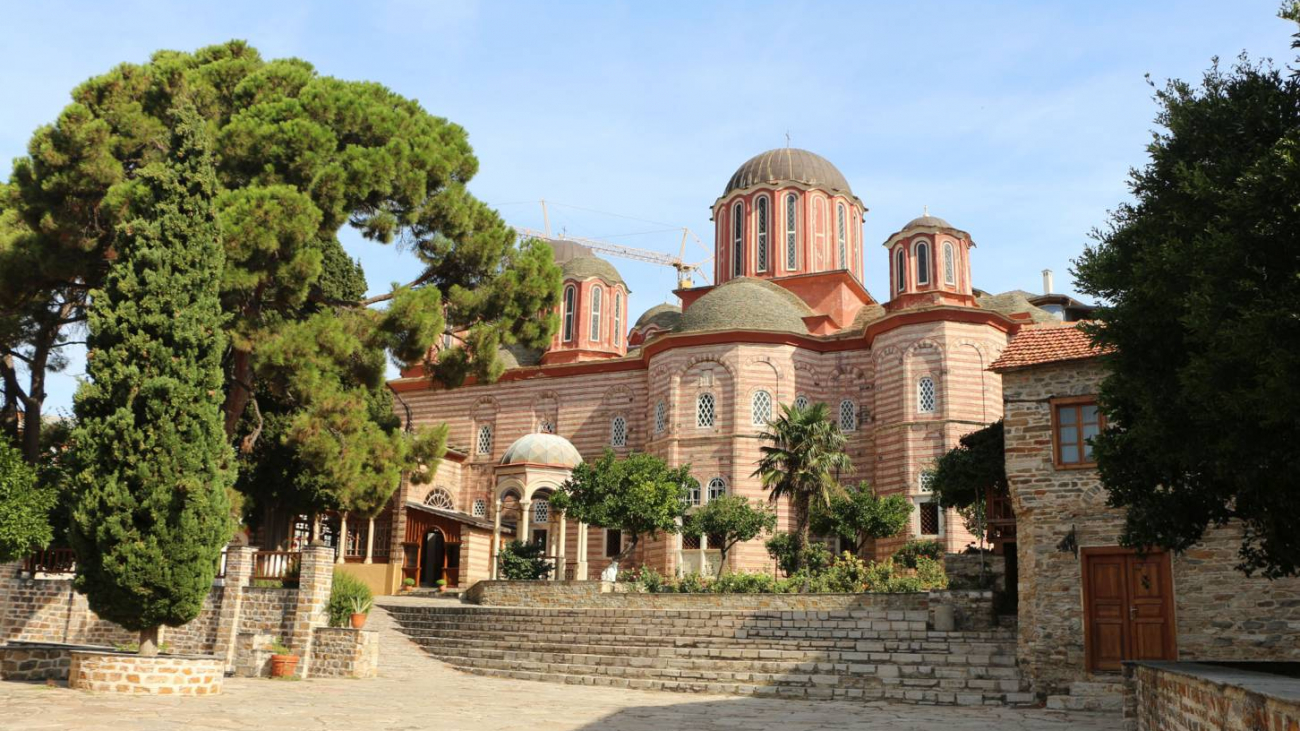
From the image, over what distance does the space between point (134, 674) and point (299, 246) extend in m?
8.65

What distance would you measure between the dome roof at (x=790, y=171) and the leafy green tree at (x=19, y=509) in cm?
2425

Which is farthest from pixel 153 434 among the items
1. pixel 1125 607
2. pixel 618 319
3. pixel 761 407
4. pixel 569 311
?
pixel 618 319

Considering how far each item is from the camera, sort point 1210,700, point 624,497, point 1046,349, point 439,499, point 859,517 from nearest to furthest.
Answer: point 1210,700 < point 1046,349 < point 624,497 < point 859,517 < point 439,499

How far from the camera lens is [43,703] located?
10781mm

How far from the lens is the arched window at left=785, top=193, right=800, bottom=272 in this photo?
34.9 m

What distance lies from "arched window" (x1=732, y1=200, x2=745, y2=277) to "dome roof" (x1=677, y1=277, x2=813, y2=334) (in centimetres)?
307

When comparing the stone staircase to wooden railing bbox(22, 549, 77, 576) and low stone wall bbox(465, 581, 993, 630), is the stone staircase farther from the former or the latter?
wooden railing bbox(22, 549, 77, 576)

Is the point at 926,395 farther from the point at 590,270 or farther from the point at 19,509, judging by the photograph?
the point at 19,509

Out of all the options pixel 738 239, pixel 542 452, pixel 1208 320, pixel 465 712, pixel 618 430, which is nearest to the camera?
pixel 1208 320

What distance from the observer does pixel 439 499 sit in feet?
109

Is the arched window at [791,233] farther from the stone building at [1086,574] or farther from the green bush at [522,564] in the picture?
the stone building at [1086,574]

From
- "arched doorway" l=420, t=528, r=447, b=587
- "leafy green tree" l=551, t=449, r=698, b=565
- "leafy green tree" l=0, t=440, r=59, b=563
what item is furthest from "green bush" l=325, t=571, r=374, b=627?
"arched doorway" l=420, t=528, r=447, b=587

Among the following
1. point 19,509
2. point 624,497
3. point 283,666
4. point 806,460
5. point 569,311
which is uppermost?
point 569,311

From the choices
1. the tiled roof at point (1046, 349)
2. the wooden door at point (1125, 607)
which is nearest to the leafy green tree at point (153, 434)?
the tiled roof at point (1046, 349)
